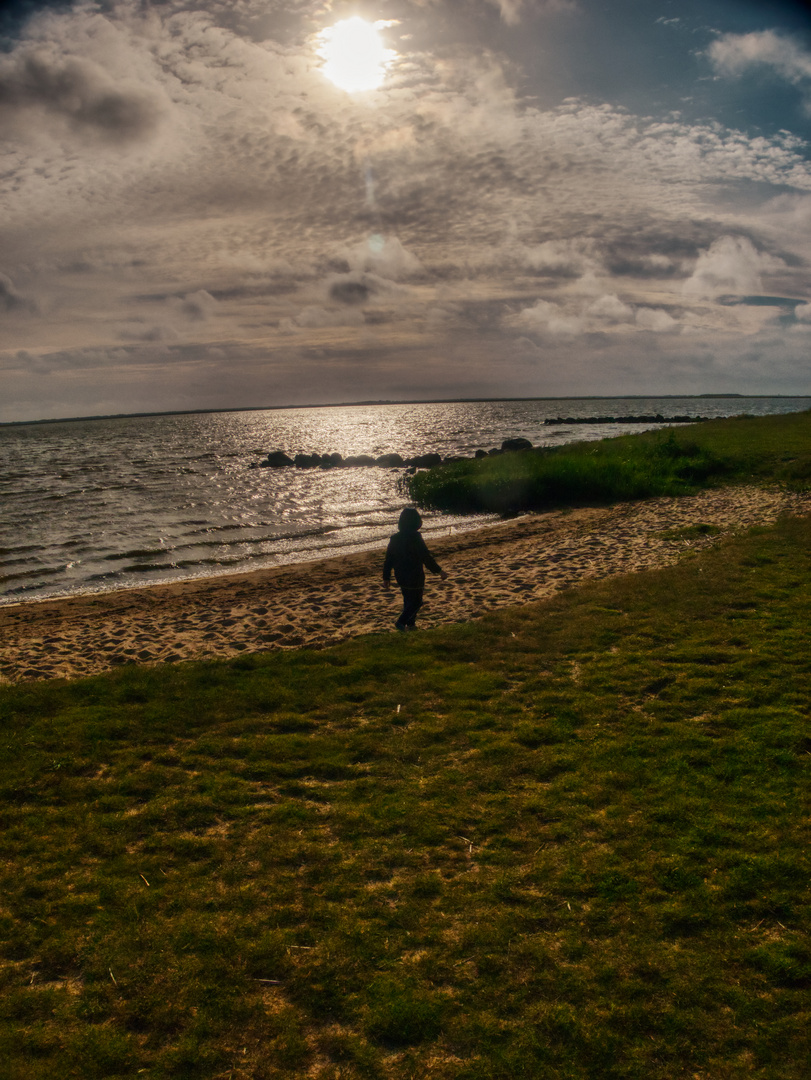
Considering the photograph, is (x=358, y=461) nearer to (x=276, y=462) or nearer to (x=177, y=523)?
(x=276, y=462)

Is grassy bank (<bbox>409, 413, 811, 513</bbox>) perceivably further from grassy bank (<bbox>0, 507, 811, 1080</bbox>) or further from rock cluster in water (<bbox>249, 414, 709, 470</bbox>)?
grassy bank (<bbox>0, 507, 811, 1080</bbox>)

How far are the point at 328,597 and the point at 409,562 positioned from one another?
3893mm

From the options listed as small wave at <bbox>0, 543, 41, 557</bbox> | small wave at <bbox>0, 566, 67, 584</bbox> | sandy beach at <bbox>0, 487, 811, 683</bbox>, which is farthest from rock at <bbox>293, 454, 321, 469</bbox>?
sandy beach at <bbox>0, 487, 811, 683</bbox>

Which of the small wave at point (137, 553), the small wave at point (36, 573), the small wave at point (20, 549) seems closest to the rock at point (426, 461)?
the small wave at point (137, 553)

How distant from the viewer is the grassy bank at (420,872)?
353cm

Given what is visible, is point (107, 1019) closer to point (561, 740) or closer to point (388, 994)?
point (388, 994)

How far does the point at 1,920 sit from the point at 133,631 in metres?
8.31

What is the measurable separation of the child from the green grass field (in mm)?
2264

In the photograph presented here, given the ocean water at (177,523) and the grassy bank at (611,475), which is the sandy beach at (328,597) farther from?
the grassy bank at (611,475)

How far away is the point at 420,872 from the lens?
486 centimetres

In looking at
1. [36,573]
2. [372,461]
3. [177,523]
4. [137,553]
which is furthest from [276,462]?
[36,573]

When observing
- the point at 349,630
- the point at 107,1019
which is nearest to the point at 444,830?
the point at 107,1019

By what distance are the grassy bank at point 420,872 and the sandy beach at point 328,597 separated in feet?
7.95

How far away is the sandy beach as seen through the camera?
11.1 metres
